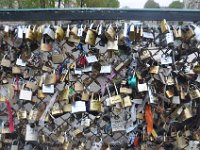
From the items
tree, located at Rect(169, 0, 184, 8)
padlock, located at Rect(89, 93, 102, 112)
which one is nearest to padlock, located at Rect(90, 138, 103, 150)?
padlock, located at Rect(89, 93, 102, 112)

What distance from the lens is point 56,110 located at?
133 inches

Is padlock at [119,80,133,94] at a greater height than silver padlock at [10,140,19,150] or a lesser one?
greater

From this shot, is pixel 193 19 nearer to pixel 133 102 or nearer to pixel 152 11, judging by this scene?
pixel 152 11

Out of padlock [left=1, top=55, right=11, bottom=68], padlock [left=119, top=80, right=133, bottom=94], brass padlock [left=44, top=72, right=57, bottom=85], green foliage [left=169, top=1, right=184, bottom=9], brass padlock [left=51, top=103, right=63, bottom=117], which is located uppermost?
green foliage [left=169, top=1, right=184, bottom=9]

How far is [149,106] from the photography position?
3355mm

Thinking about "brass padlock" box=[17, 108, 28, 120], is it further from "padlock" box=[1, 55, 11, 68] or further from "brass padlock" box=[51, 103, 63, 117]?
"padlock" box=[1, 55, 11, 68]

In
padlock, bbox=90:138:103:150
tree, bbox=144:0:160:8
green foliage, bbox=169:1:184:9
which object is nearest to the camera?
padlock, bbox=90:138:103:150

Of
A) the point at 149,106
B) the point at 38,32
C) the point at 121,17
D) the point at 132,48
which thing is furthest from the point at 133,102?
the point at 38,32

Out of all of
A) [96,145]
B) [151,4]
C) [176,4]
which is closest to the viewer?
[96,145]

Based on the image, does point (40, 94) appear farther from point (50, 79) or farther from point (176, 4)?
point (176, 4)

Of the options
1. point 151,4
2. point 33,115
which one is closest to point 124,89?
point 33,115

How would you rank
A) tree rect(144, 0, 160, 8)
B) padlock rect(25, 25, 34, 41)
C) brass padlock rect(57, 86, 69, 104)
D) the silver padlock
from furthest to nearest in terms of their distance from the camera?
tree rect(144, 0, 160, 8) → the silver padlock → brass padlock rect(57, 86, 69, 104) → padlock rect(25, 25, 34, 41)

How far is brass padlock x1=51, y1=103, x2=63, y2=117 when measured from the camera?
3380 mm

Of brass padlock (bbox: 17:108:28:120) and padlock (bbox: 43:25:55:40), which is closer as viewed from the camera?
padlock (bbox: 43:25:55:40)
